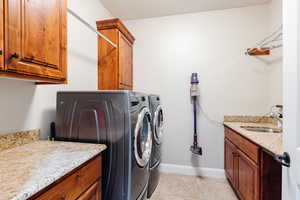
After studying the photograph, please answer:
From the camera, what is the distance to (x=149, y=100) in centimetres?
201

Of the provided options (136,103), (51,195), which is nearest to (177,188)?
(136,103)

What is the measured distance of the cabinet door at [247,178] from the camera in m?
1.40

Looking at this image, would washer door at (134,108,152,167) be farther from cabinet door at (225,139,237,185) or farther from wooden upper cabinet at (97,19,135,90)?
cabinet door at (225,139,237,185)

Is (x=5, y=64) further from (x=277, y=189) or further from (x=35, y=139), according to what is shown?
(x=277, y=189)

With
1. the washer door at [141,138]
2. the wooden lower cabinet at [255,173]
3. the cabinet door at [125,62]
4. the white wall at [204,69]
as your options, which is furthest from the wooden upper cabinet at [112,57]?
the wooden lower cabinet at [255,173]

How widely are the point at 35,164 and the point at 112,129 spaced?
0.56 meters

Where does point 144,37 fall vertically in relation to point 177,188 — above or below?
above

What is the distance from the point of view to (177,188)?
2.20 m

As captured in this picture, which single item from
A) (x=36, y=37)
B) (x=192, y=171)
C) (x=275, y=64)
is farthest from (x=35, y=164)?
(x=275, y=64)

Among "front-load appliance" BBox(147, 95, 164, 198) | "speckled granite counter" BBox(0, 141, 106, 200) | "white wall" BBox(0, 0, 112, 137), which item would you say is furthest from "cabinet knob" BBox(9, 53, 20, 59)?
"front-load appliance" BBox(147, 95, 164, 198)

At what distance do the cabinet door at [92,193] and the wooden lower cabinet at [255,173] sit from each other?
1.33m

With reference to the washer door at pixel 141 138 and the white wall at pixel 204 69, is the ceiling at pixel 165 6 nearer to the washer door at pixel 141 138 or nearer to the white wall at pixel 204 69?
the white wall at pixel 204 69

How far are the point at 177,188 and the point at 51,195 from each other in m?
1.88

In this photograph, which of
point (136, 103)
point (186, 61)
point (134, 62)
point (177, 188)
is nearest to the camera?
point (136, 103)
